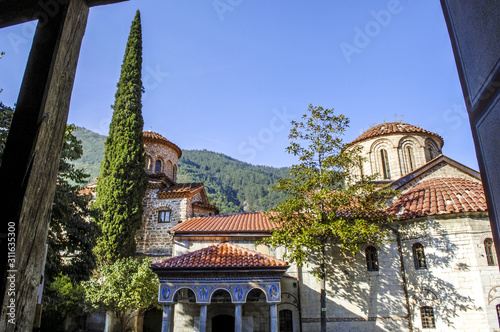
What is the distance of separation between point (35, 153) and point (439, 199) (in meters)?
14.9

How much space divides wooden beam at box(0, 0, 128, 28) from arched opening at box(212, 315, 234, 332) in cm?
1352

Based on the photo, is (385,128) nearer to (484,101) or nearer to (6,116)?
(6,116)

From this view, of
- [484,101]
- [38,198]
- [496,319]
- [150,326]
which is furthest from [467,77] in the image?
[150,326]

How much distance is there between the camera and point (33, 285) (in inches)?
43.4

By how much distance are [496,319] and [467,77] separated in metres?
13.5

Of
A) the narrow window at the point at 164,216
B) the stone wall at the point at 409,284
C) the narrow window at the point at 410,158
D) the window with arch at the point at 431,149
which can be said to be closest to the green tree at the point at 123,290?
the stone wall at the point at 409,284

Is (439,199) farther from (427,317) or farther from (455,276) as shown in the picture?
A: (427,317)

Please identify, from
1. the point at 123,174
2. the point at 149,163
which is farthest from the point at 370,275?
the point at 149,163

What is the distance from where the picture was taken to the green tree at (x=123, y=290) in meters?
13.3

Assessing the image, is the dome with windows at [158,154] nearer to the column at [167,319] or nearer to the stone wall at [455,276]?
the column at [167,319]

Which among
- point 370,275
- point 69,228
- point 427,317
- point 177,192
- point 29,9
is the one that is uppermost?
point 177,192

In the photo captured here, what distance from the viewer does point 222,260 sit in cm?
1164

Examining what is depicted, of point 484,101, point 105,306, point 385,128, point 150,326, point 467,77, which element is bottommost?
point 150,326

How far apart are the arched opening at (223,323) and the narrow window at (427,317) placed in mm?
7242
